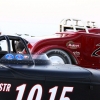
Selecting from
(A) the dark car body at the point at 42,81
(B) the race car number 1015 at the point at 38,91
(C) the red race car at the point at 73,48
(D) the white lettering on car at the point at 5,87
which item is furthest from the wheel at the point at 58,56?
(D) the white lettering on car at the point at 5,87

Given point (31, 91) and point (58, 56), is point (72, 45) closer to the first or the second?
point (58, 56)

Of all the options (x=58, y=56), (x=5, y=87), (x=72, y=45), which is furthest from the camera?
(x=72, y=45)

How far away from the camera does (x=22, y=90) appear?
3424 millimetres

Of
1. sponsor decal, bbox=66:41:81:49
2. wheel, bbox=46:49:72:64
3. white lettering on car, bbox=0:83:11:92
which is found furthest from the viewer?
sponsor decal, bbox=66:41:81:49

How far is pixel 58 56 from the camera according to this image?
802 cm

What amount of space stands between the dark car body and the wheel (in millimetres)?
4019

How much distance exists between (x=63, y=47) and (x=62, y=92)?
15.1ft

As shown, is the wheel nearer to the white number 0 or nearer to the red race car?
the red race car

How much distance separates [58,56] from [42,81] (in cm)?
452

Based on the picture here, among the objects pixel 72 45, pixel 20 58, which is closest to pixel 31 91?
pixel 20 58

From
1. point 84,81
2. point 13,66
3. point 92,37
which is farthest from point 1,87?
point 92,37

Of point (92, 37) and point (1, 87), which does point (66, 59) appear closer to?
point (92, 37)

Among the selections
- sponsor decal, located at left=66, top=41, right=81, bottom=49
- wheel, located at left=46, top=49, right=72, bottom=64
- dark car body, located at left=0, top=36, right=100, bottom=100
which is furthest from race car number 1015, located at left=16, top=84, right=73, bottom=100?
sponsor decal, located at left=66, top=41, right=81, bottom=49

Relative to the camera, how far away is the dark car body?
Answer: 133 inches
